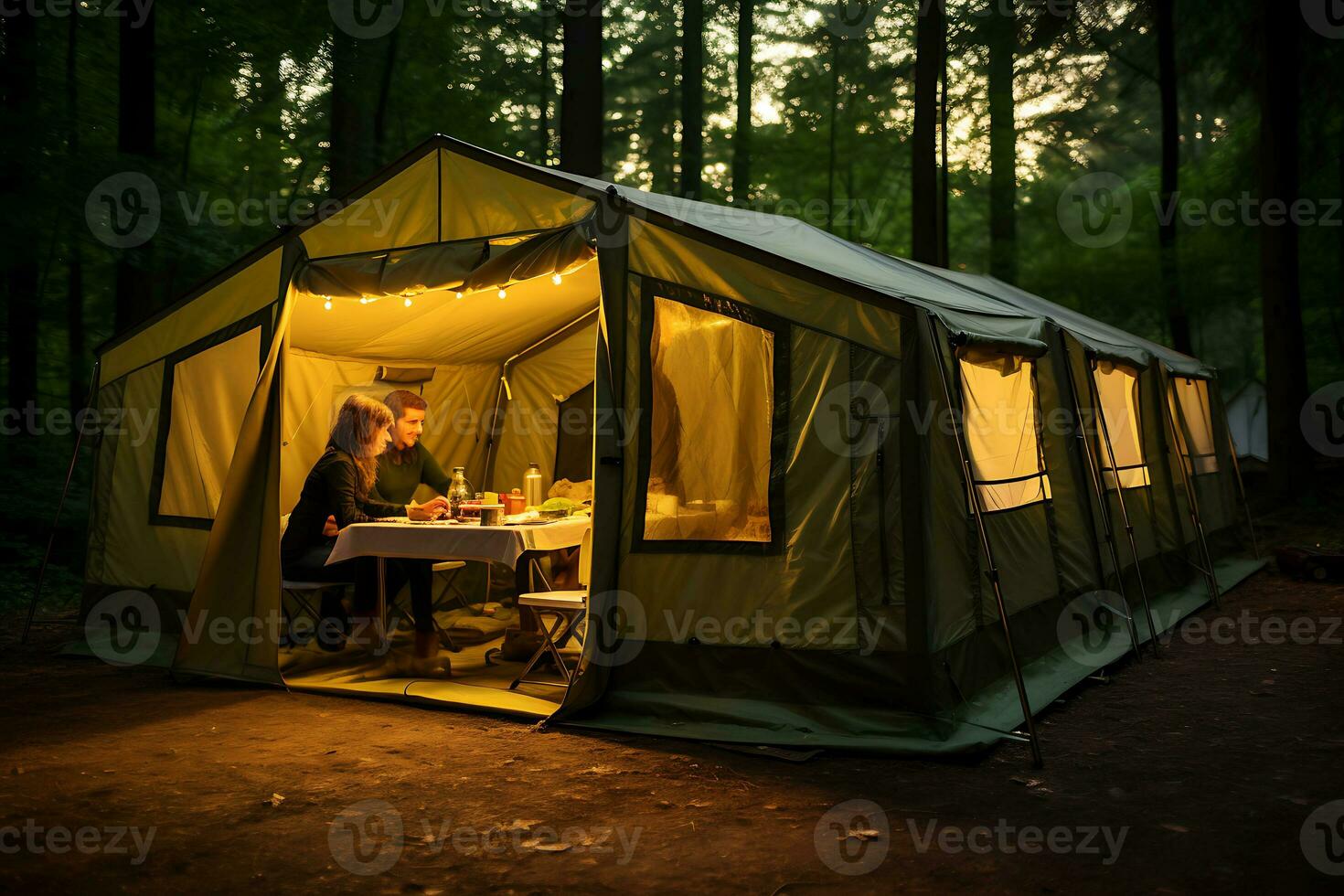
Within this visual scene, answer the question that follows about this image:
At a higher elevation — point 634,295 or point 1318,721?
point 634,295

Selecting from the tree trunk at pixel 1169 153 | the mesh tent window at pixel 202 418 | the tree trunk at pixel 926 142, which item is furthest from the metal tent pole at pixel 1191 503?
the mesh tent window at pixel 202 418

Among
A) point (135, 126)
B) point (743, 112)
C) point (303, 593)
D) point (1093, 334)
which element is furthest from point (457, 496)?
point (743, 112)

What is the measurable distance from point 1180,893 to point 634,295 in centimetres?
303

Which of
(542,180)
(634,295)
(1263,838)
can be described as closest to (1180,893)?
(1263,838)

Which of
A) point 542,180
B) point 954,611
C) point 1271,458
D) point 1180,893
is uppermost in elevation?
point 542,180

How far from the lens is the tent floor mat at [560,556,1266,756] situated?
4145mm

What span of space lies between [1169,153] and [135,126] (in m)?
11.3

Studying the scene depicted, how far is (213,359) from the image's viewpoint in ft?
20.3

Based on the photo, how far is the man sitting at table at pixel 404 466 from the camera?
20.4 feet

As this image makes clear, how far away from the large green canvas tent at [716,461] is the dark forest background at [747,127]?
231 cm

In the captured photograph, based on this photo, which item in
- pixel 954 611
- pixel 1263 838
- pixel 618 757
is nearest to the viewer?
pixel 1263 838

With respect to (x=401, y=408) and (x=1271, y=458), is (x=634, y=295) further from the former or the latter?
(x=1271, y=458)

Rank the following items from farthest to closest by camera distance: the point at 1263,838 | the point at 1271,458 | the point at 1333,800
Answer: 1. the point at 1271,458
2. the point at 1333,800
3. the point at 1263,838

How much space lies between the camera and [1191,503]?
7.89 meters
